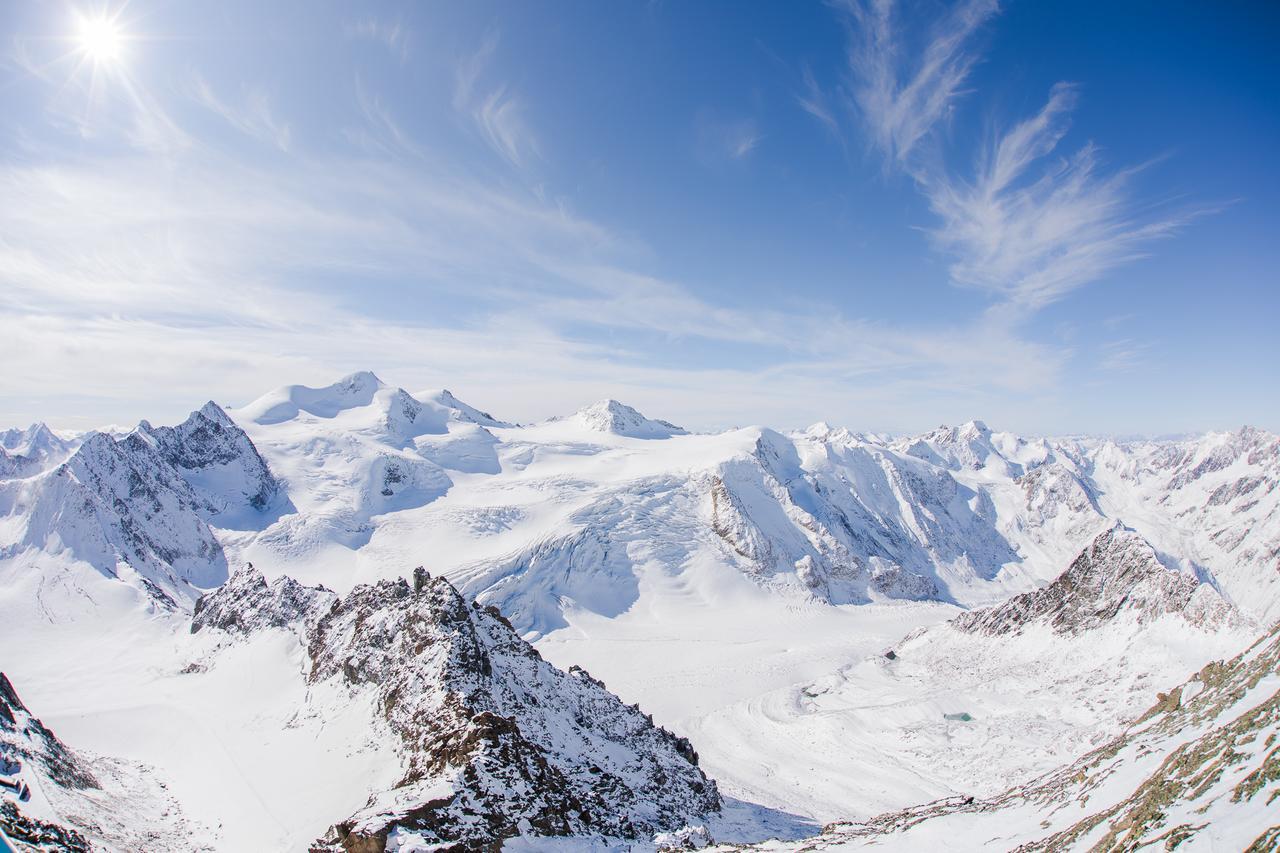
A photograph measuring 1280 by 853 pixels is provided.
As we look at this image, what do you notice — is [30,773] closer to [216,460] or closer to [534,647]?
[534,647]

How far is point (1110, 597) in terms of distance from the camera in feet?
181

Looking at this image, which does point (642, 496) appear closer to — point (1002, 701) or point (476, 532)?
point (476, 532)

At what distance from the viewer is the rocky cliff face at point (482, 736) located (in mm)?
19984

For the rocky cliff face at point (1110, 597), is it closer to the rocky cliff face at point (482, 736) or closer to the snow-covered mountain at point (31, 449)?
the rocky cliff face at point (482, 736)

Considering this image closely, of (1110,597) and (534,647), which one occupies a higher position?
(1110,597)

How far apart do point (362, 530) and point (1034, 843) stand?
5069 inches

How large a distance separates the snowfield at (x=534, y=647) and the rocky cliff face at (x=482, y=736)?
22cm

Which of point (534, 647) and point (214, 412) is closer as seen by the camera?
point (534, 647)

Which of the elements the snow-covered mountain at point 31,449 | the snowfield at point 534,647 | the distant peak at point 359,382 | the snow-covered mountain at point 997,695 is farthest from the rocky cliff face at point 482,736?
the distant peak at point 359,382

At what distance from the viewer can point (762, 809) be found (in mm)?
37750

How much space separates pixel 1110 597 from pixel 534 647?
219 ft

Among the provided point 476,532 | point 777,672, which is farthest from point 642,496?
point 777,672

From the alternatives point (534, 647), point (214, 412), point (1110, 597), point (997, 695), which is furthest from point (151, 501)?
point (1110, 597)

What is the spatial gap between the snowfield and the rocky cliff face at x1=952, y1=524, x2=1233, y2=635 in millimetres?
268
